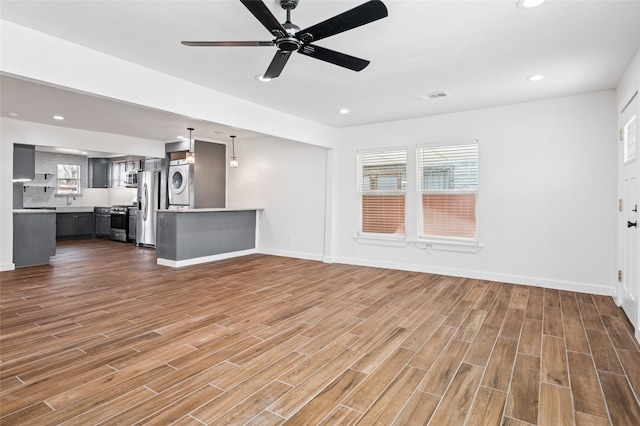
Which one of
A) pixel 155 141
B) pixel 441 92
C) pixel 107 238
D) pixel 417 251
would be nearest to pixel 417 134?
pixel 441 92

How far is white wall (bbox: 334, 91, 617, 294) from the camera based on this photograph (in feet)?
14.2

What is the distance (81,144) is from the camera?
6676 millimetres

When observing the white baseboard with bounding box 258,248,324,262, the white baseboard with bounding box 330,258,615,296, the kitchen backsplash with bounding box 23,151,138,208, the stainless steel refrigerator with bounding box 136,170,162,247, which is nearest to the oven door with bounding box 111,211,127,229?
the kitchen backsplash with bounding box 23,151,138,208

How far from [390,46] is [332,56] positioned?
743 millimetres

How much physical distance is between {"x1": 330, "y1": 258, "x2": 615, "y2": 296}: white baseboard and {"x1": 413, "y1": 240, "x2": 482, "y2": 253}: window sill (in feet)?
1.00

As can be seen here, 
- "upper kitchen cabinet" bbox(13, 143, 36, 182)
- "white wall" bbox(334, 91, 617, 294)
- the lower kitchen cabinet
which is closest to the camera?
"white wall" bbox(334, 91, 617, 294)

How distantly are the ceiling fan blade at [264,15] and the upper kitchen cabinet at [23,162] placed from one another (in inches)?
248

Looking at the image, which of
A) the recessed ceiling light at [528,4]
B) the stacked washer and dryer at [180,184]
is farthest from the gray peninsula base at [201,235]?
the recessed ceiling light at [528,4]

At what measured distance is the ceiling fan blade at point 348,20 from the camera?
2002 millimetres

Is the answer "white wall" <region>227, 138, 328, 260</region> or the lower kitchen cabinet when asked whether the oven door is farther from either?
"white wall" <region>227, 138, 328, 260</region>

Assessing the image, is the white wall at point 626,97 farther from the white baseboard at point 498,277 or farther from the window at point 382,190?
the window at point 382,190

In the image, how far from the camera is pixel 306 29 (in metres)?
2.22

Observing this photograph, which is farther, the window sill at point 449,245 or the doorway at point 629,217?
the window sill at point 449,245

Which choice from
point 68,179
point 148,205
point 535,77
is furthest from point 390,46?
point 68,179
